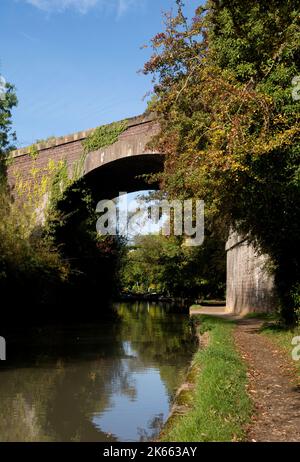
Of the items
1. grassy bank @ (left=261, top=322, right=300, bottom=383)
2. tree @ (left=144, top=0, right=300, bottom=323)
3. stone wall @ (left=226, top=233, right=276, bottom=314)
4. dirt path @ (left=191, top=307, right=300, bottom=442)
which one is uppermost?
tree @ (left=144, top=0, right=300, bottom=323)

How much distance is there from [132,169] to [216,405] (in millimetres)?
18065

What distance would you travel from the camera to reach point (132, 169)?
2316 cm

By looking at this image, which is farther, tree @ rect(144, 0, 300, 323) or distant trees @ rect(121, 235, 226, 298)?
distant trees @ rect(121, 235, 226, 298)

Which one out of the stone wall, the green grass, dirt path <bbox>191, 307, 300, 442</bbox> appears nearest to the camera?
the green grass

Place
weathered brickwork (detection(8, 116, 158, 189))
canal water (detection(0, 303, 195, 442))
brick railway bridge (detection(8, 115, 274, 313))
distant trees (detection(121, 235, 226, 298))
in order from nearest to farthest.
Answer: canal water (detection(0, 303, 195, 442)), brick railway bridge (detection(8, 115, 274, 313)), weathered brickwork (detection(8, 116, 158, 189)), distant trees (detection(121, 235, 226, 298))

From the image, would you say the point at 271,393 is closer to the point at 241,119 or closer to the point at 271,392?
the point at 271,392

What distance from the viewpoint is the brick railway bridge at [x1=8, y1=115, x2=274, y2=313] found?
765 inches

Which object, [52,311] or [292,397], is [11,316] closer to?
[52,311]

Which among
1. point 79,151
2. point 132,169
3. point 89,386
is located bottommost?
point 89,386

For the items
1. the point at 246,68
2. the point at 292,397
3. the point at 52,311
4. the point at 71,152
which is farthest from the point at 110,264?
the point at 292,397

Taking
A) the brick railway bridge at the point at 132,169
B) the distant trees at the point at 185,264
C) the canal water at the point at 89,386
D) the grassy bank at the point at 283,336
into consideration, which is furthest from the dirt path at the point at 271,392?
the distant trees at the point at 185,264

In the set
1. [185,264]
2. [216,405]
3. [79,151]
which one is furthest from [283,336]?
[185,264]

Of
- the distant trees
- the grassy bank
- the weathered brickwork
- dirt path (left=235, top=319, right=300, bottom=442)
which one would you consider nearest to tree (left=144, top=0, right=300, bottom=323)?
the grassy bank

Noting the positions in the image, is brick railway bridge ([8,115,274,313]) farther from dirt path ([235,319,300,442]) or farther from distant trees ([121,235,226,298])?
distant trees ([121,235,226,298])
